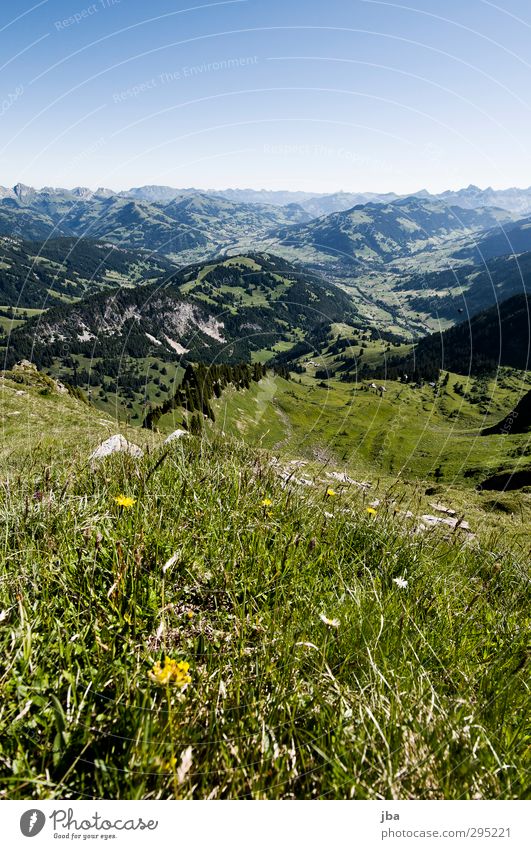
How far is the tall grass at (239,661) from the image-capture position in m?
2.28

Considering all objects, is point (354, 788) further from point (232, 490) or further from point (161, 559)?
point (232, 490)

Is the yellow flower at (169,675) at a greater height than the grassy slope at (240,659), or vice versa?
the yellow flower at (169,675)

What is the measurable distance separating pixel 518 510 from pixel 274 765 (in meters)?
43.2

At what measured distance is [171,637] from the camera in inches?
129

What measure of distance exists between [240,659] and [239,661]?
0.01m

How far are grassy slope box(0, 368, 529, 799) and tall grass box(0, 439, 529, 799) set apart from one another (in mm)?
16

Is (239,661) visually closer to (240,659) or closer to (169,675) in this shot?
(240,659)

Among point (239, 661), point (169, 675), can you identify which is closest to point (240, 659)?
point (239, 661)

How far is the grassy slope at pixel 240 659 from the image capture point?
2285 millimetres

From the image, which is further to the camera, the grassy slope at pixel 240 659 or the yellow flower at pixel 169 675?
the grassy slope at pixel 240 659

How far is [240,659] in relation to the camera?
9.81 ft

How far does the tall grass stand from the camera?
228 cm

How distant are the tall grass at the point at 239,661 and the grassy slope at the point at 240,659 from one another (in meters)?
0.02

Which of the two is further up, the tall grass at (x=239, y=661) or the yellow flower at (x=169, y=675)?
the yellow flower at (x=169, y=675)
